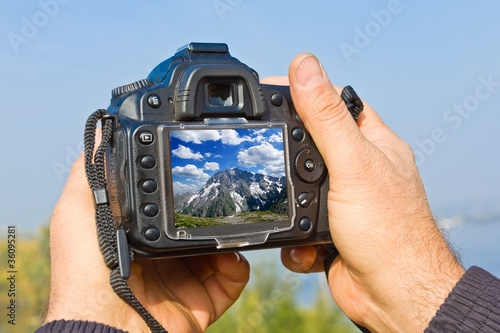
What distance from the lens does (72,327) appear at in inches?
66.8

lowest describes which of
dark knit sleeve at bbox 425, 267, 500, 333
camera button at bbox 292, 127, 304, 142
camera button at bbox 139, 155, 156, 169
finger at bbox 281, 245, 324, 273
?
dark knit sleeve at bbox 425, 267, 500, 333

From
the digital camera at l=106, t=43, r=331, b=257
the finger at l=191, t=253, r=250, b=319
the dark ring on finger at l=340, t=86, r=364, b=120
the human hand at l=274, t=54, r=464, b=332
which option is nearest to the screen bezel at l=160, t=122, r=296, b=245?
the digital camera at l=106, t=43, r=331, b=257

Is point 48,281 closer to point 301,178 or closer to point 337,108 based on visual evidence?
point 301,178

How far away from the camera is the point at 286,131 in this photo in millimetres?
1879

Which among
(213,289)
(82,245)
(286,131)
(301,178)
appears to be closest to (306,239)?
(301,178)

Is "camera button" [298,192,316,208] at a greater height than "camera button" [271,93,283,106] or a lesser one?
lesser

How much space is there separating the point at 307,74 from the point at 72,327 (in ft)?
3.06

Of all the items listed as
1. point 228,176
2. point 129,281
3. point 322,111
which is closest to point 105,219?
point 129,281

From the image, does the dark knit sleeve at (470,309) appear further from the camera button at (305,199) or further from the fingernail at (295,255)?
the fingernail at (295,255)

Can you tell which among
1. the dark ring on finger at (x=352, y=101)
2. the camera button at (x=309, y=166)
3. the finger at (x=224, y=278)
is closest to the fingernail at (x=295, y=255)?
the finger at (x=224, y=278)

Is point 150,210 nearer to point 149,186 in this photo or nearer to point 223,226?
point 149,186

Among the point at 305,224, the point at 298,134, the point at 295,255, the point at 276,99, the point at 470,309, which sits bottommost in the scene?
the point at 470,309

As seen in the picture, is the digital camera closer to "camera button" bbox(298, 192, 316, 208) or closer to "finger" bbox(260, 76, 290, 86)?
"camera button" bbox(298, 192, 316, 208)

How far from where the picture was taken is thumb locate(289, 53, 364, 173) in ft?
6.13
